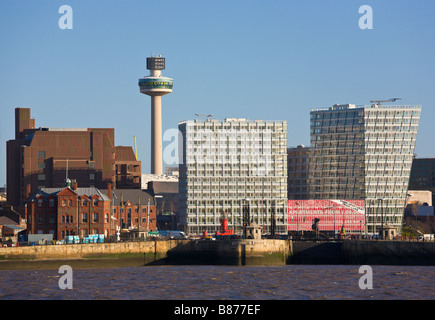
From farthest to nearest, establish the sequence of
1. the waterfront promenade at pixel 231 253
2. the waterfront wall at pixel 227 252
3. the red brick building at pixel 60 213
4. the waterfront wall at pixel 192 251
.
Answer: the red brick building at pixel 60 213 → the waterfront wall at pixel 227 252 → the waterfront wall at pixel 192 251 → the waterfront promenade at pixel 231 253

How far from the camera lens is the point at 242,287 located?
322 feet

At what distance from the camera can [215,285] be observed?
3974 inches

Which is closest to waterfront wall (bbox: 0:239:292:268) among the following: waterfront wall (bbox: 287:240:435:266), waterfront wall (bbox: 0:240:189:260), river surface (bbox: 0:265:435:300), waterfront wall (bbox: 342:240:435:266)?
waterfront wall (bbox: 0:240:189:260)

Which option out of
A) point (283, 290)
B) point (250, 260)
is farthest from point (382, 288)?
point (250, 260)

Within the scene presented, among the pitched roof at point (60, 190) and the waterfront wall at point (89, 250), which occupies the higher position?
the pitched roof at point (60, 190)

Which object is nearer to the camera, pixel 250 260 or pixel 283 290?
pixel 283 290

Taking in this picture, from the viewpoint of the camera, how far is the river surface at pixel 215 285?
86938 millimetres

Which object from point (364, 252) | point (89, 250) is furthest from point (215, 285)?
point (364, 252)

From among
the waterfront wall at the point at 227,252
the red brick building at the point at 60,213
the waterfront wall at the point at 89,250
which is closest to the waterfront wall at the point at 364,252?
the waterfront wall at the point at 227,252

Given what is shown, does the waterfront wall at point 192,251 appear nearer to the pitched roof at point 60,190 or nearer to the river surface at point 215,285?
the river surface at point 215,285

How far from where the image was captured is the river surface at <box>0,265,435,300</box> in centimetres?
8694

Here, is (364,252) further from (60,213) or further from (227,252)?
(60,213)
